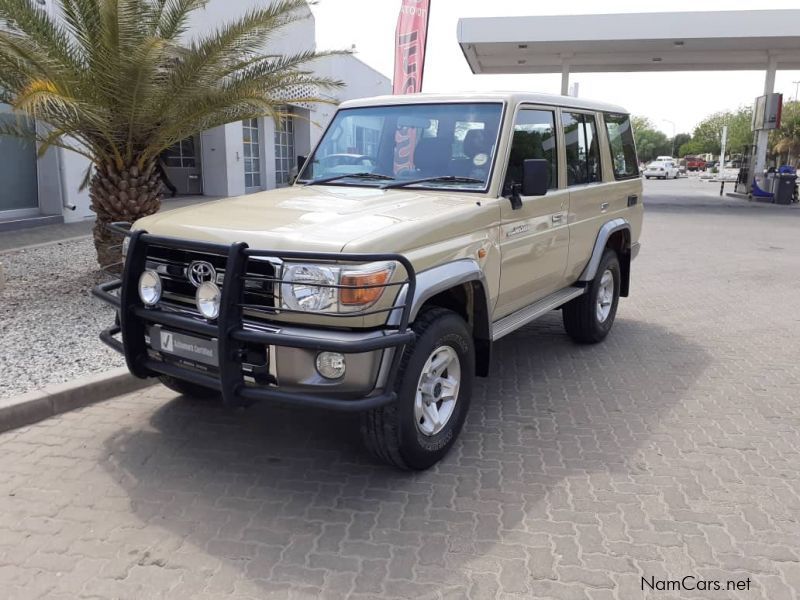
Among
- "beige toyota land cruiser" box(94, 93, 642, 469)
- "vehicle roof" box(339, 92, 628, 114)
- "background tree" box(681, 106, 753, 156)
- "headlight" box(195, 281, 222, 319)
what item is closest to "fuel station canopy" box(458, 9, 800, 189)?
"vehicle roof" box(339, 92, 628, 114)

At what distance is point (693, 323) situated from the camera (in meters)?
7.39

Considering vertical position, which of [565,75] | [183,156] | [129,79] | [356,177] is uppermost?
[565,75]

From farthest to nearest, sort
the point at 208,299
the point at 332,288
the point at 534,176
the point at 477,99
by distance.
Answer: the point at 477,99 < the point at 534,176 < the point at 208,299 < the point at 332,288

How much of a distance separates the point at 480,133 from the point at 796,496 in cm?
286

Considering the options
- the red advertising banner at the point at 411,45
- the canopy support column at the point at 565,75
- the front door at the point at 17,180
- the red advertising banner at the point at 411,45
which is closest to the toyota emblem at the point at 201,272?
the red advertising banner at the point at 411,45

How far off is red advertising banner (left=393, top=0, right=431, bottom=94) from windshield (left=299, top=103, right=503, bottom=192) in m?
7.39

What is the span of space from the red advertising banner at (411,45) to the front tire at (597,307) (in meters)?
6.72

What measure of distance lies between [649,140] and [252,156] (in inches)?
4152

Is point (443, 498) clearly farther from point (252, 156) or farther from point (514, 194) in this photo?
point (252, 156)

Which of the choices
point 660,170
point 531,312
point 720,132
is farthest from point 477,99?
point 720,132

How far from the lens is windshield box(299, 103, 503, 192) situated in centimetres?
457

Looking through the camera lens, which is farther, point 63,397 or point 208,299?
point 63,397

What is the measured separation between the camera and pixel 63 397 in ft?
15.4

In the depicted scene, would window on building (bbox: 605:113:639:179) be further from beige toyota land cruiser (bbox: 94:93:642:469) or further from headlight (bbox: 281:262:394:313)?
headlight (bbox: 281:262:394:313)
